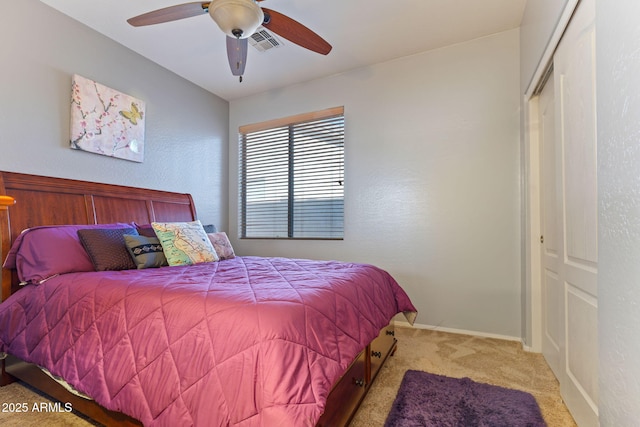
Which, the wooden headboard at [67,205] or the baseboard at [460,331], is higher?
the wooden headboard at [67,205]

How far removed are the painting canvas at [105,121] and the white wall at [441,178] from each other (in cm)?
192

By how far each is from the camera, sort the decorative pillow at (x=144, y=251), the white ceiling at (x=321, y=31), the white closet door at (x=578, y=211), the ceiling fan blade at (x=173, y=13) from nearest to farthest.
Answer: the white closet door at (x=578, y=211), the ceiling fan blade at (x=173, y=13), the decorative pillow at (x=144, y=251), the white ceiling at (x=321, y=31)

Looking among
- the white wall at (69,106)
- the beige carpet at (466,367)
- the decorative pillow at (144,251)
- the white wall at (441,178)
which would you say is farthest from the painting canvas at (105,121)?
the beige carpet at (466,367)

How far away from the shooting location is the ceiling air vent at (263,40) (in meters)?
2.59

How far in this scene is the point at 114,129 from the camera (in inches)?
103

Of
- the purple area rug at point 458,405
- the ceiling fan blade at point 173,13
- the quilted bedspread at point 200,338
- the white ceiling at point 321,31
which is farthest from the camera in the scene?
the white ceiling at point 321,31

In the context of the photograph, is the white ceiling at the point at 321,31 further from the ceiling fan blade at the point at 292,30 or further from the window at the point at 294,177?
the window at the point at 294,177

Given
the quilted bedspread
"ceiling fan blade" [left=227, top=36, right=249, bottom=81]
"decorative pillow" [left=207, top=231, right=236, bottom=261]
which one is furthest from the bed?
"ceiling fan blade" [left=227, top=36, right=249, bottom=81]

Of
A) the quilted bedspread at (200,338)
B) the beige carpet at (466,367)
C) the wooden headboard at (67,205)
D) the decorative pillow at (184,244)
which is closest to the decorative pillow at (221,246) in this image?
the decorative pillow at (184,244)

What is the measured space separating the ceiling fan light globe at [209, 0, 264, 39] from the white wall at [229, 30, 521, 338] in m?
1.77

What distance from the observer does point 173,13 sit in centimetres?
177

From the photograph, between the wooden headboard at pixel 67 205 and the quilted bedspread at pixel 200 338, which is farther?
the wooden headboard at pixel 67 205

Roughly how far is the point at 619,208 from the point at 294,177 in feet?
9.94

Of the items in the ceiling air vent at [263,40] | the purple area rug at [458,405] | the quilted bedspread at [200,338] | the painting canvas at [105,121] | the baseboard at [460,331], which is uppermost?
the ceiling air vent at [263,40]
